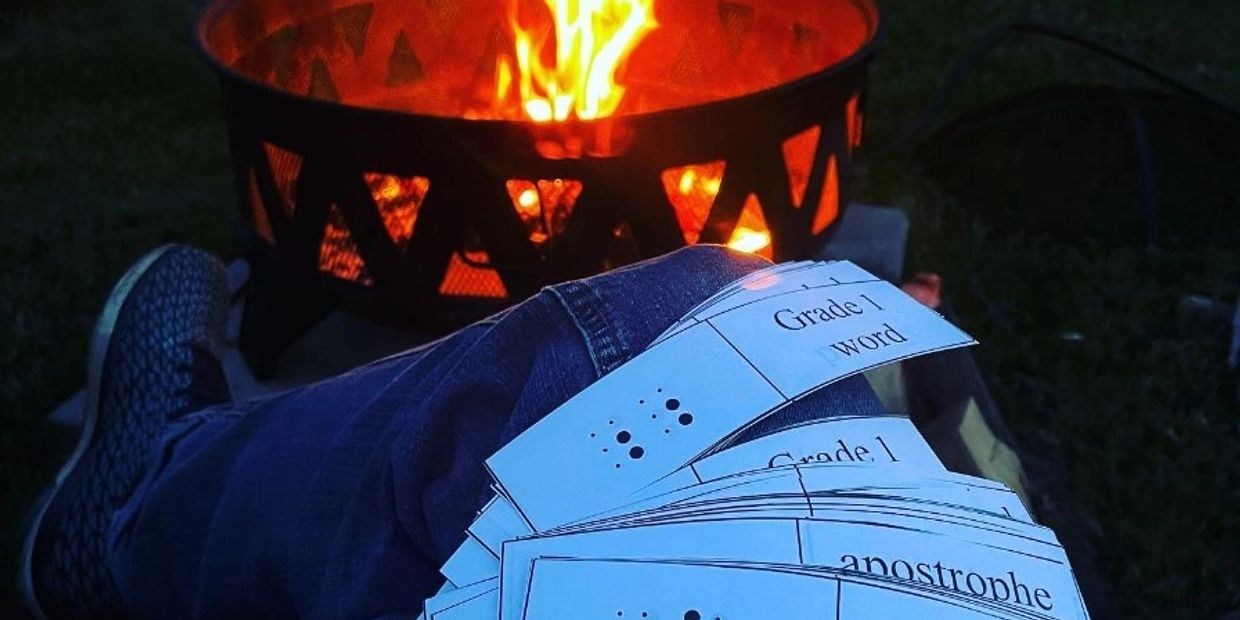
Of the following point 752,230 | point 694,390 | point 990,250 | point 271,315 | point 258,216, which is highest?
point 694,390

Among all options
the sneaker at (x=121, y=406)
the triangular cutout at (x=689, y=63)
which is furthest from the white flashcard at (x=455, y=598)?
the triangular cutout at (x=689, y=63)

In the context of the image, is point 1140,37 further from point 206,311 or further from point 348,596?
point 348,596

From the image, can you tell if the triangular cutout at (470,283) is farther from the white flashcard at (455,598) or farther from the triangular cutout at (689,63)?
the white flashcard at (455,598)

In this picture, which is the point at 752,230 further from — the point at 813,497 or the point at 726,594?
the point at 726,594

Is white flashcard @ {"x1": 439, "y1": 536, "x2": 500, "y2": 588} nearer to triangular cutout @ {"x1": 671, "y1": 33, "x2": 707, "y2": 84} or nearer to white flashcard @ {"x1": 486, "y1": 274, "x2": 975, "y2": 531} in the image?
white flashcard @ {"x1": 486, "y1": 274, "x2": 975, "y2": 531}

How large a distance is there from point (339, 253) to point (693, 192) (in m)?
0.63

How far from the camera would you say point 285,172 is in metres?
2.12

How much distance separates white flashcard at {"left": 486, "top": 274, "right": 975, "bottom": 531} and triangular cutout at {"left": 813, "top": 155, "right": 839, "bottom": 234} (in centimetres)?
112

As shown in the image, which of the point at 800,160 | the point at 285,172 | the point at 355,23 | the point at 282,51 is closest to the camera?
the point at 285,172

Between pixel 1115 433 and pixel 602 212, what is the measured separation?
128cm

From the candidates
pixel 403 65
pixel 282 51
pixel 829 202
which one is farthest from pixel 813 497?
pixel 403 65

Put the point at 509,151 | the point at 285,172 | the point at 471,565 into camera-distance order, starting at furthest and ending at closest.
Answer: the point at 285,172
the point at 509,151
the point at 471,565

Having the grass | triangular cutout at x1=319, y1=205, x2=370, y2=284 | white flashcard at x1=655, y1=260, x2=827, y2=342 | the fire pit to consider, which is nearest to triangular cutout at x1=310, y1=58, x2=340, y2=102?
the fire pit

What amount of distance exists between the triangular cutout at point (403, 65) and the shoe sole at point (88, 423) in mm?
649
